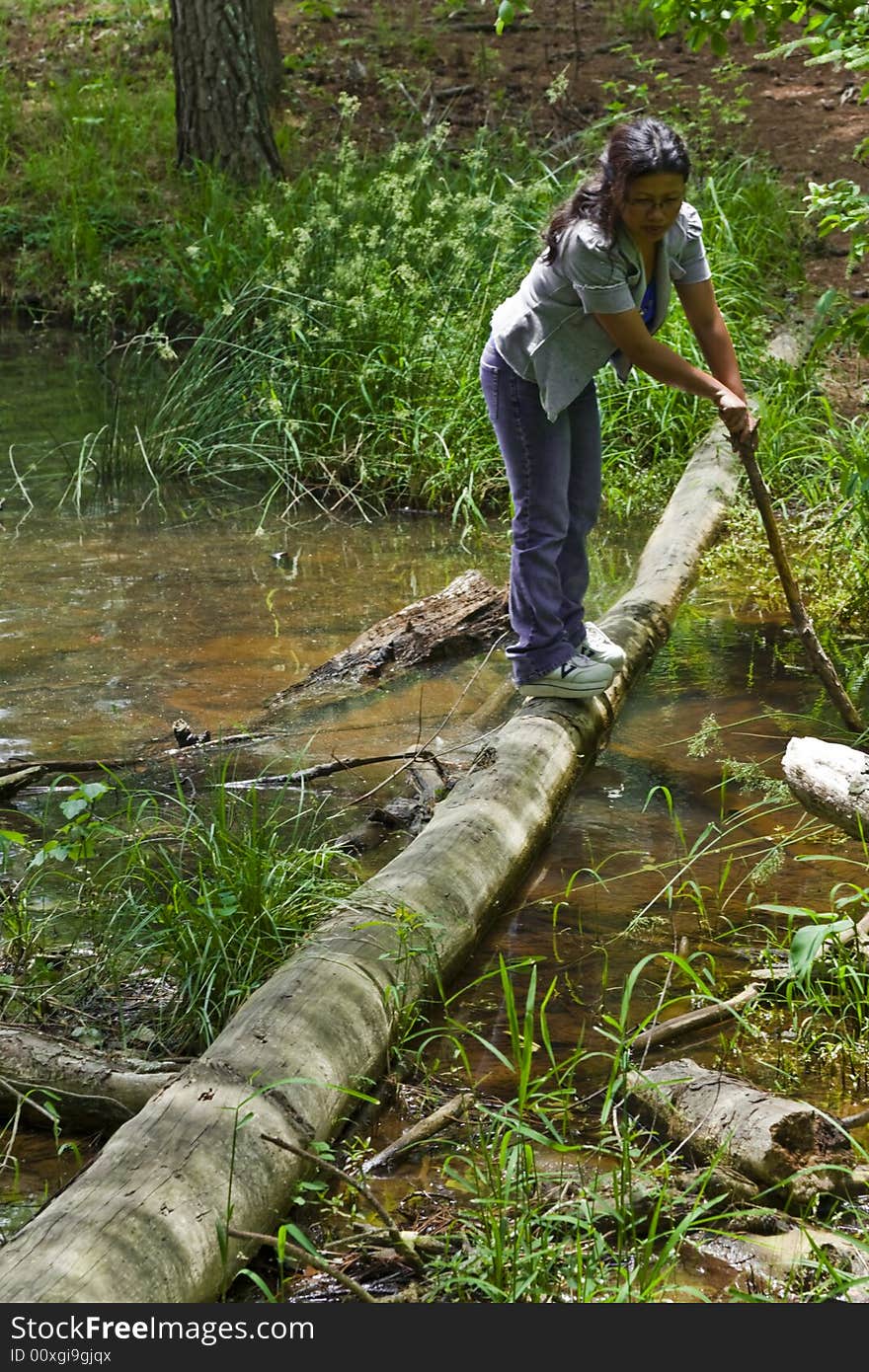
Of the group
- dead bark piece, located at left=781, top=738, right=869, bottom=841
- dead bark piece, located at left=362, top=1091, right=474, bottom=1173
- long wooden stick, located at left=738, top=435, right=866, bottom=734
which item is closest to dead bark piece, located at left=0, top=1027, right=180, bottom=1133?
dead bark piece, located at left=362, top=1091, right=474, bottom=1173

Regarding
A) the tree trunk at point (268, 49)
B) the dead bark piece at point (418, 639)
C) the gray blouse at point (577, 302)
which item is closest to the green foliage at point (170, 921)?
the gray blouse at point (577, 302)

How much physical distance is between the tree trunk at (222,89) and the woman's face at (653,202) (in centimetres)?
856

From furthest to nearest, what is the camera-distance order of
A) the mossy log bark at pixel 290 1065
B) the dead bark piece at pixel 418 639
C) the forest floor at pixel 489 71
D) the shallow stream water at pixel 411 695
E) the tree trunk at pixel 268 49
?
the forest floor at pixel 489 71 < the tree trunk at pixel 268 49 < the dead bark piece at pixel 418 639 < the shallow stream water at pixel 411 695 < the mossy log bark at pixel 290 1065

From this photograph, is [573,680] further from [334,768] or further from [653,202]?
[653,202]

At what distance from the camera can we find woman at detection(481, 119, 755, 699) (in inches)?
148

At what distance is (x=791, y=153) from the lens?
1170 centimetres

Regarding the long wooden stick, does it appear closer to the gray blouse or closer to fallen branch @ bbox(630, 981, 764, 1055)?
the gray blouse

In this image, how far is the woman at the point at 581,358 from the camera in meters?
3.75

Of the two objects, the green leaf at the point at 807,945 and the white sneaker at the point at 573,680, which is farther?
the white sneaker at the point at 573,680

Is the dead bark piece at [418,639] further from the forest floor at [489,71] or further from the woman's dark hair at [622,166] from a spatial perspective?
the forest floor at [489,71]

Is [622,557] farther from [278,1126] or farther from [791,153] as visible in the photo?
[791,153]

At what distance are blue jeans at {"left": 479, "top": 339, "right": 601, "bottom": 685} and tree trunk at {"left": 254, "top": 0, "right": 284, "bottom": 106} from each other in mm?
8686

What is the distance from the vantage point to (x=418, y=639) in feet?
18.3

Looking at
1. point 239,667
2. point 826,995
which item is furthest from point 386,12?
point 826,995
